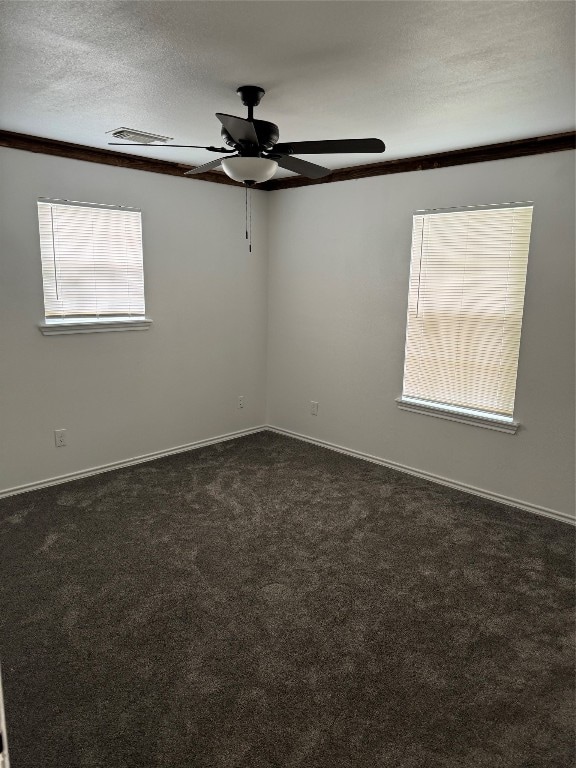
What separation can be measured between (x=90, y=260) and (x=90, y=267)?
52 millimetres

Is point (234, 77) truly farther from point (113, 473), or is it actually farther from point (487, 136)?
point (113, 473)

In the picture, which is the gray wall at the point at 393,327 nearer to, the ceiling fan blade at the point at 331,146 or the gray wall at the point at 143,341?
the gray wall at the point at 143,341

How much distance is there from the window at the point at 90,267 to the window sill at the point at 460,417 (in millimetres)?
2247

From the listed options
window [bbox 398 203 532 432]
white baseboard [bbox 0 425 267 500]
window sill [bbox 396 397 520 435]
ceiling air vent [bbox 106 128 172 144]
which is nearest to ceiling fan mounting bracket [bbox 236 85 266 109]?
ceiling air vent [bbox 106 128 172 144]

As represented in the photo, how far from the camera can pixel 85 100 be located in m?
2.66

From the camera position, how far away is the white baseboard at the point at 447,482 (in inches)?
140

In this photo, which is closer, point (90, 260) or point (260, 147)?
point (260, 147)

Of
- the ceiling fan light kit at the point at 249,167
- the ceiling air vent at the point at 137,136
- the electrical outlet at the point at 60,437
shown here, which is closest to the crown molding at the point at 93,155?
the ceiling air vent at the point at 137,136

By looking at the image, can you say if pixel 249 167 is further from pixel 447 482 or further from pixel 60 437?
pixel 447 482

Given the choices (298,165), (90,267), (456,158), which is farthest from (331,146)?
(90,267)

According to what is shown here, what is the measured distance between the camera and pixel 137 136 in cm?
336

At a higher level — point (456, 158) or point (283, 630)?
point (456, 158)

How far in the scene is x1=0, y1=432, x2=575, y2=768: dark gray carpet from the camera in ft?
6.04

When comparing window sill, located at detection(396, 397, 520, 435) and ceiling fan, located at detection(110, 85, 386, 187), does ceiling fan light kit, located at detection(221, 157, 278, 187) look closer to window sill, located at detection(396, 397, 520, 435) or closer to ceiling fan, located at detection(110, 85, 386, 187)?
ceiling fan, located at detection(110, 85, 386, 187)
